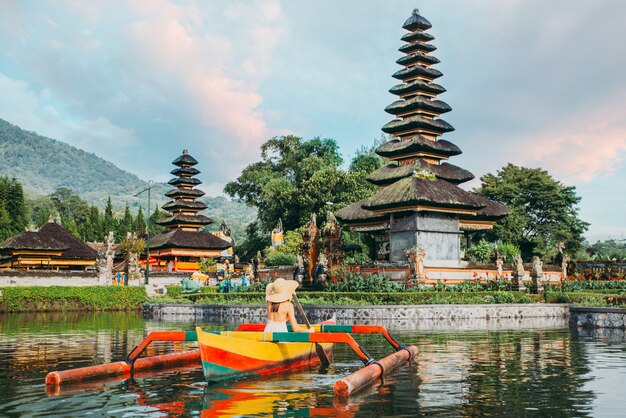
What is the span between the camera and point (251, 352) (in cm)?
1413

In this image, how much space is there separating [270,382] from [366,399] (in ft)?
8.69

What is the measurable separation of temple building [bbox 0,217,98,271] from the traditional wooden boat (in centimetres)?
4955

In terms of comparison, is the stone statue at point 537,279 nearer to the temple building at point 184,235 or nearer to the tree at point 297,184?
the tree at point 297,184

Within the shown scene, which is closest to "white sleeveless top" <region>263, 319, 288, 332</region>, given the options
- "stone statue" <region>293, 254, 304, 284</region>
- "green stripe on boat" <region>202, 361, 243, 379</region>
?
"green stripe on boat" <region>202, 361, 243, 379</region>

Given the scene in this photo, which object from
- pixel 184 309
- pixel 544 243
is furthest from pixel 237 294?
pixel 544 243

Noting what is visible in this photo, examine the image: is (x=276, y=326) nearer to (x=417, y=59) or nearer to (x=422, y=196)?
(x=422, y=196)

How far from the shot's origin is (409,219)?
4878 cm

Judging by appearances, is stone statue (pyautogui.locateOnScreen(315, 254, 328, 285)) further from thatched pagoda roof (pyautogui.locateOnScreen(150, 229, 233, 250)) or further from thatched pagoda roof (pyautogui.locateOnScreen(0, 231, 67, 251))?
thatched pagoda roof (pyautogui.locateOnScreen(150, 229, 233, 250))

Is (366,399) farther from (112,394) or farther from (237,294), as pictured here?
(237,294)

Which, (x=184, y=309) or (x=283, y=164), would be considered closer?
(x=184, y=309)

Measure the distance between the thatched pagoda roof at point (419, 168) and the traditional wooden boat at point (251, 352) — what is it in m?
37.1

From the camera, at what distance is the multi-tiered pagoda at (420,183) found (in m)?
48.2

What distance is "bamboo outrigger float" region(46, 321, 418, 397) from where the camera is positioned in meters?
13.2

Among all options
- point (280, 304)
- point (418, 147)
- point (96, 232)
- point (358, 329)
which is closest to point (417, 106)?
point (418, 147)
